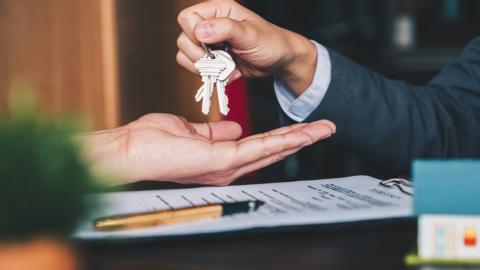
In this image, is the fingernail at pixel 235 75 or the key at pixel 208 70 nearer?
the key at pixel 208 70

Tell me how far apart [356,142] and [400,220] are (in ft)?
1.90

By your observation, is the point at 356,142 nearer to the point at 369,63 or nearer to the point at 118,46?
the point at 118,46

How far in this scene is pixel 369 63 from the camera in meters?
3.55

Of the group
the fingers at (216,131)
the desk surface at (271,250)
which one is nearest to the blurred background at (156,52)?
the fingers at (216,131)

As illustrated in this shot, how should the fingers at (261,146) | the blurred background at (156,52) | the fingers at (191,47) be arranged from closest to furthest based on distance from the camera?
the fingers at (261,146) < the fingers at (191,47) < the blurred background at (156,52)

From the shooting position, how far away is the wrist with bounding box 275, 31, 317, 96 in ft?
3.92

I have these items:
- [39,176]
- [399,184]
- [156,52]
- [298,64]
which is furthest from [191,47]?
[156,52]

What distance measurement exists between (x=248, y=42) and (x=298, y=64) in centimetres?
16

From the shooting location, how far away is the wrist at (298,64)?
1.19m

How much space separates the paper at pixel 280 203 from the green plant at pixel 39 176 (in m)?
0.15

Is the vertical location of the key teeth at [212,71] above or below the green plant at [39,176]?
above

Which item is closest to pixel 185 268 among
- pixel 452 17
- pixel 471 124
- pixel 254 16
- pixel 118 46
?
pixel 254 16

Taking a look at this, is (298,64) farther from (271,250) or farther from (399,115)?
(271,250)

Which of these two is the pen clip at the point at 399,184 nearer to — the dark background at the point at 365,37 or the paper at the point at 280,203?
the paper at the point at 280,203
